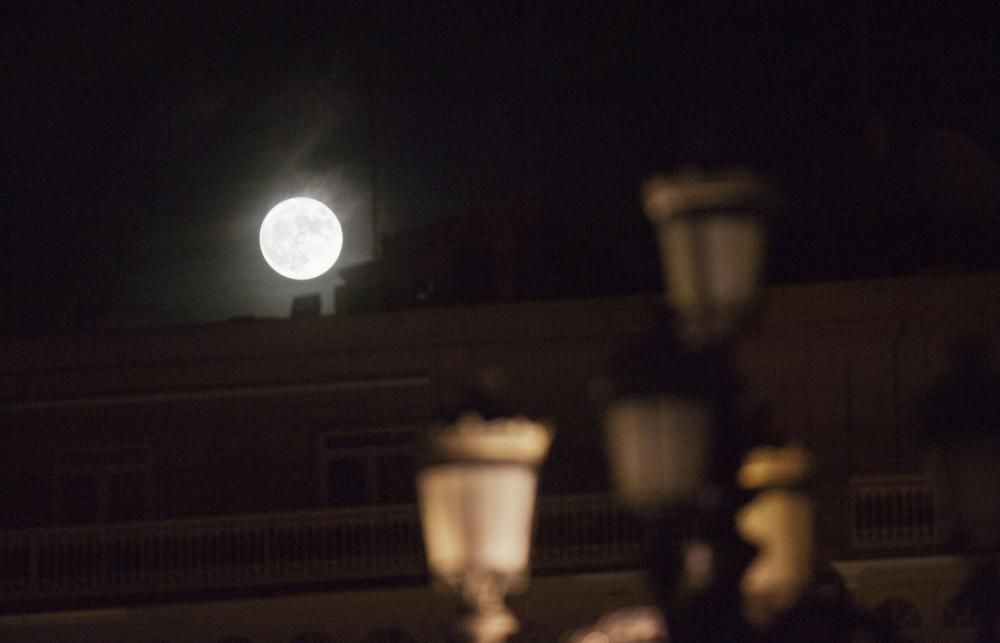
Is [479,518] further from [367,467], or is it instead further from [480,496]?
[367,467]

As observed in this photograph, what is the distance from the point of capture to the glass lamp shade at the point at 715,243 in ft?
23.0

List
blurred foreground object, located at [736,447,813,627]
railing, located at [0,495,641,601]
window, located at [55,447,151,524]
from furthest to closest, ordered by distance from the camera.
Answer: window, located at [55,447,151,524], railing, located at [0,495,641,601], blurred foreground object, located at [736,447,813,627]

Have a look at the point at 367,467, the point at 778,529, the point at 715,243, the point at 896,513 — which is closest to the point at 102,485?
the point at 367,467

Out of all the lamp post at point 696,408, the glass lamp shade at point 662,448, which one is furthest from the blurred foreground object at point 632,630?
the glass lamp shade at point 662,448

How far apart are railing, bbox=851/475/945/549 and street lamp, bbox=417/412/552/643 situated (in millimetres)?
19258

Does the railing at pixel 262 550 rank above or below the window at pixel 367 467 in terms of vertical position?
below

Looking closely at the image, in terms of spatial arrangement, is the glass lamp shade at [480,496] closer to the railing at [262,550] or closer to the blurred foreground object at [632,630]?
the blurred foreground object at [632,630]

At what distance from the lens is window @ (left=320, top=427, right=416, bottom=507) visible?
93.7ft

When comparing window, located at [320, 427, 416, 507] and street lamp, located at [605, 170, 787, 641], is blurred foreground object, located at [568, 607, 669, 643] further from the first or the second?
window, located at [320, 427, 416, 507]

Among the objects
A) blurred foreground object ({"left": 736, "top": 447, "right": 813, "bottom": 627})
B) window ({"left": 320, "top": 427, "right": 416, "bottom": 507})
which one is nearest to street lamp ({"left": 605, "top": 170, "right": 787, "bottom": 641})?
blurred foreground object ({"left": 736, "top": 447, "right": 813, "bottom": 627})

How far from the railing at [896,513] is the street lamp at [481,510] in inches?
758

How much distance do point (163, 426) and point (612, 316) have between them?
6.58 metres

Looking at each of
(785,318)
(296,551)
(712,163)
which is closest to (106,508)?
(296,551)

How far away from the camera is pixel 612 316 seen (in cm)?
2823
